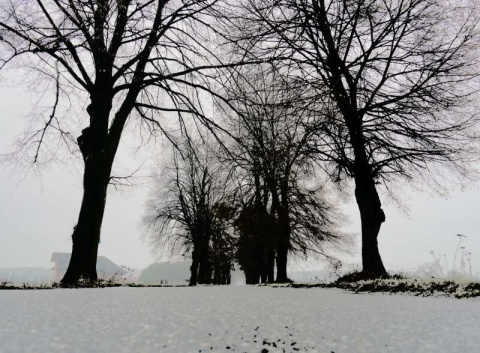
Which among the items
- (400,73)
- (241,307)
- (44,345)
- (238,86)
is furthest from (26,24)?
(400,73)

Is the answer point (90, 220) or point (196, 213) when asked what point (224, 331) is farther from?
point (196, 213)

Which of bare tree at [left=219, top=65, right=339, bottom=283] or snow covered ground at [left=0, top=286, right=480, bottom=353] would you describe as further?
bare tree at [left=219, top=65, right=339, bottom=283]

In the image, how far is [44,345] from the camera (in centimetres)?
119

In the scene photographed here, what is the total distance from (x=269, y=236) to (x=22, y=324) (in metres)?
17.1

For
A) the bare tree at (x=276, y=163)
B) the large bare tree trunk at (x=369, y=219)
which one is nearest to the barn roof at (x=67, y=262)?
the bare tree at (x=276, y=163)

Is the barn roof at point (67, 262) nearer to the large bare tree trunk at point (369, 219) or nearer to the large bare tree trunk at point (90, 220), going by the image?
the large bare tree trunk at point (90, 220)

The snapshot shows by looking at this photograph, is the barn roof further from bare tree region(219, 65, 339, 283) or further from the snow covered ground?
the snow covered ground

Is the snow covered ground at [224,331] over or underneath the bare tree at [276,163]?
underneath

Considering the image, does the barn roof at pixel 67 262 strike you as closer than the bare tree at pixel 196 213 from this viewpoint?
No

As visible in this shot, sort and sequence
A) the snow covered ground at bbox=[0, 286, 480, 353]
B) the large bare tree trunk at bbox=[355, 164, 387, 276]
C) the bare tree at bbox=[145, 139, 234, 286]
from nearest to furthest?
1. the snow covered ground at bbox=[0, 286, 480, 353]
2. the large bare tree trunk at bbox=[355, 164, 387, 276]
3. the bare tree at bbox=[145, 139, 234, 286]

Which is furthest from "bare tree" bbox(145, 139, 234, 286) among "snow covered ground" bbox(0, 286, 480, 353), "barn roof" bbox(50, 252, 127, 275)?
"barn roof" bbox(50, 252, 127, 275)

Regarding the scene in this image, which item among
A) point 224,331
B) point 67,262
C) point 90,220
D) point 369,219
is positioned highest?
point 67,262

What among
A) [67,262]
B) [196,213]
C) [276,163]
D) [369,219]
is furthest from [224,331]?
[67,262]

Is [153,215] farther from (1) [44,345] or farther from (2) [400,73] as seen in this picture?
(1) [44,345]
